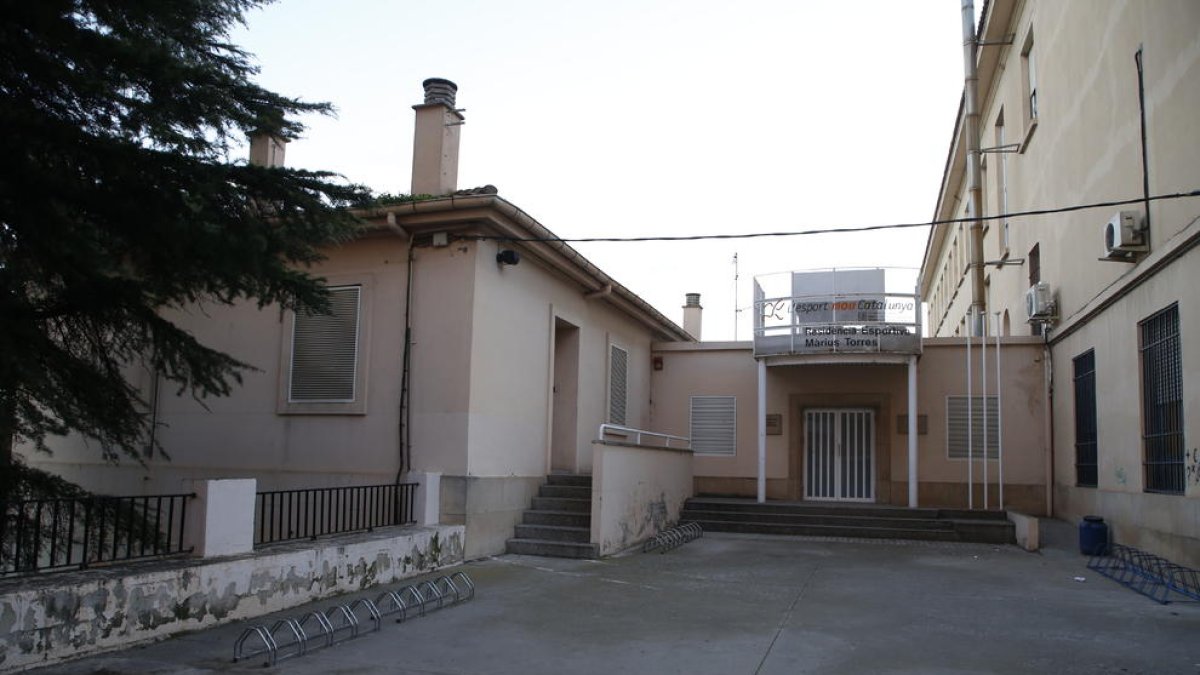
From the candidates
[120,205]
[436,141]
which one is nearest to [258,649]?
[120,205]

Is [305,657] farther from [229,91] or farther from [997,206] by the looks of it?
[997,206]

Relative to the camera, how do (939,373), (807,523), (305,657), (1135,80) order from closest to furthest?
(305,657), (1135,80), (807,523), (939,373)

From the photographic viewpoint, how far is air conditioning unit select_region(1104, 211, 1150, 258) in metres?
11.6

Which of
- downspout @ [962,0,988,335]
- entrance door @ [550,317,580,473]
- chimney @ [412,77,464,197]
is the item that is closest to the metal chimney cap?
chimney @ [412,77,464,197]

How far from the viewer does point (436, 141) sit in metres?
13.1

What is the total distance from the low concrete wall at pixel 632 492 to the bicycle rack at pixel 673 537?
17 cm

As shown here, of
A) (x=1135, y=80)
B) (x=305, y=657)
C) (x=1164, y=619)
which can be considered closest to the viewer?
(x=305, y=657)

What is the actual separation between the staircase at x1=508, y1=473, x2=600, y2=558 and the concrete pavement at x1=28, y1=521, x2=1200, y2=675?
0.27m

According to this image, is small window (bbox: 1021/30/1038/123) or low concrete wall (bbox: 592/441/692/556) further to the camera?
small window (bbox: 1021/30/1038/123)

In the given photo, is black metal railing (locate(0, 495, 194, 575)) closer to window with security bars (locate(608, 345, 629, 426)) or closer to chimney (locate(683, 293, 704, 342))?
window with security bars (locate(608, 345, 629, 426))

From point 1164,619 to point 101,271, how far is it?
918 cm

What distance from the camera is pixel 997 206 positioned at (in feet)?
71.4

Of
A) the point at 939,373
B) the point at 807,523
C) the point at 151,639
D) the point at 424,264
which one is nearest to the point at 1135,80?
the point at 939,373

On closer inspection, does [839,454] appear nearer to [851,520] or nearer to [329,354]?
[851,520]
